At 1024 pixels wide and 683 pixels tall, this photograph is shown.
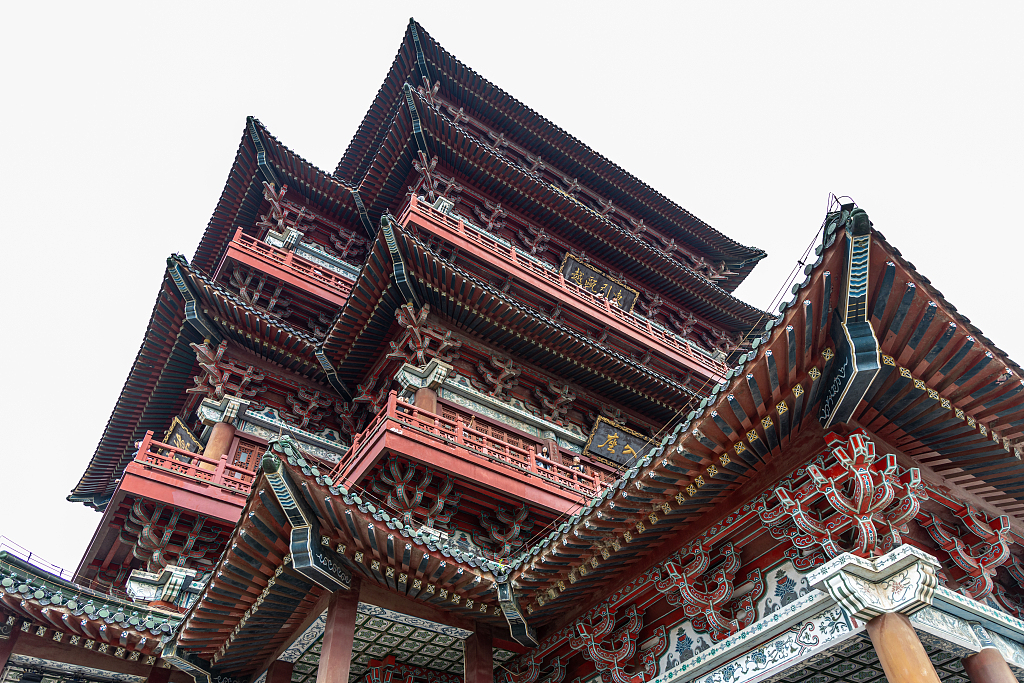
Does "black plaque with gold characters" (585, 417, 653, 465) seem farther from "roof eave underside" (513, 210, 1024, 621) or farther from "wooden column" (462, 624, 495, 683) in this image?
"roof eave underside" (513, 210, 1024, 621)

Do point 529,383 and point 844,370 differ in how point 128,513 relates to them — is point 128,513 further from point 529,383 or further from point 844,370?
point 844,370

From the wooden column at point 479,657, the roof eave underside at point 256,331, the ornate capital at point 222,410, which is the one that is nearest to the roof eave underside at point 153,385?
the roof eave underside at point 256,331

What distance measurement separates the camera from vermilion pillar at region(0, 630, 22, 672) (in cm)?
779

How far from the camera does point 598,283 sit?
2045 centimetres

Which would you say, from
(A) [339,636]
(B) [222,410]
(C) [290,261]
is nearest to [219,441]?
(B) [222,410]

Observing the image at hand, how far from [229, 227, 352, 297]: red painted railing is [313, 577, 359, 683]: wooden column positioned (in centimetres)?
1044

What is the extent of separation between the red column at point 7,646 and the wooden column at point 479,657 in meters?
5.46

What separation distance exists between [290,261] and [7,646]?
10.9m

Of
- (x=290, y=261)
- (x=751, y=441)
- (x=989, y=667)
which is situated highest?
(x=290, y=261)

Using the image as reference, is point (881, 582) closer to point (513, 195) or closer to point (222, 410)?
point (222, 410)

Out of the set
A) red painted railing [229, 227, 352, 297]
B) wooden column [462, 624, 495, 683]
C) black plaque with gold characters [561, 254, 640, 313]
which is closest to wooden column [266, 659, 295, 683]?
wooden column [462, 624, 495, 683]

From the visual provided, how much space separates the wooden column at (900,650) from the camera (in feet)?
16.6

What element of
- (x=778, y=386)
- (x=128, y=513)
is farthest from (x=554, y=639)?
(x=128, y=513)

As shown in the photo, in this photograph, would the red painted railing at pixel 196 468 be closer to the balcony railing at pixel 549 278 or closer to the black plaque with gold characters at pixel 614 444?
the balcony railing at pixel 549 278
